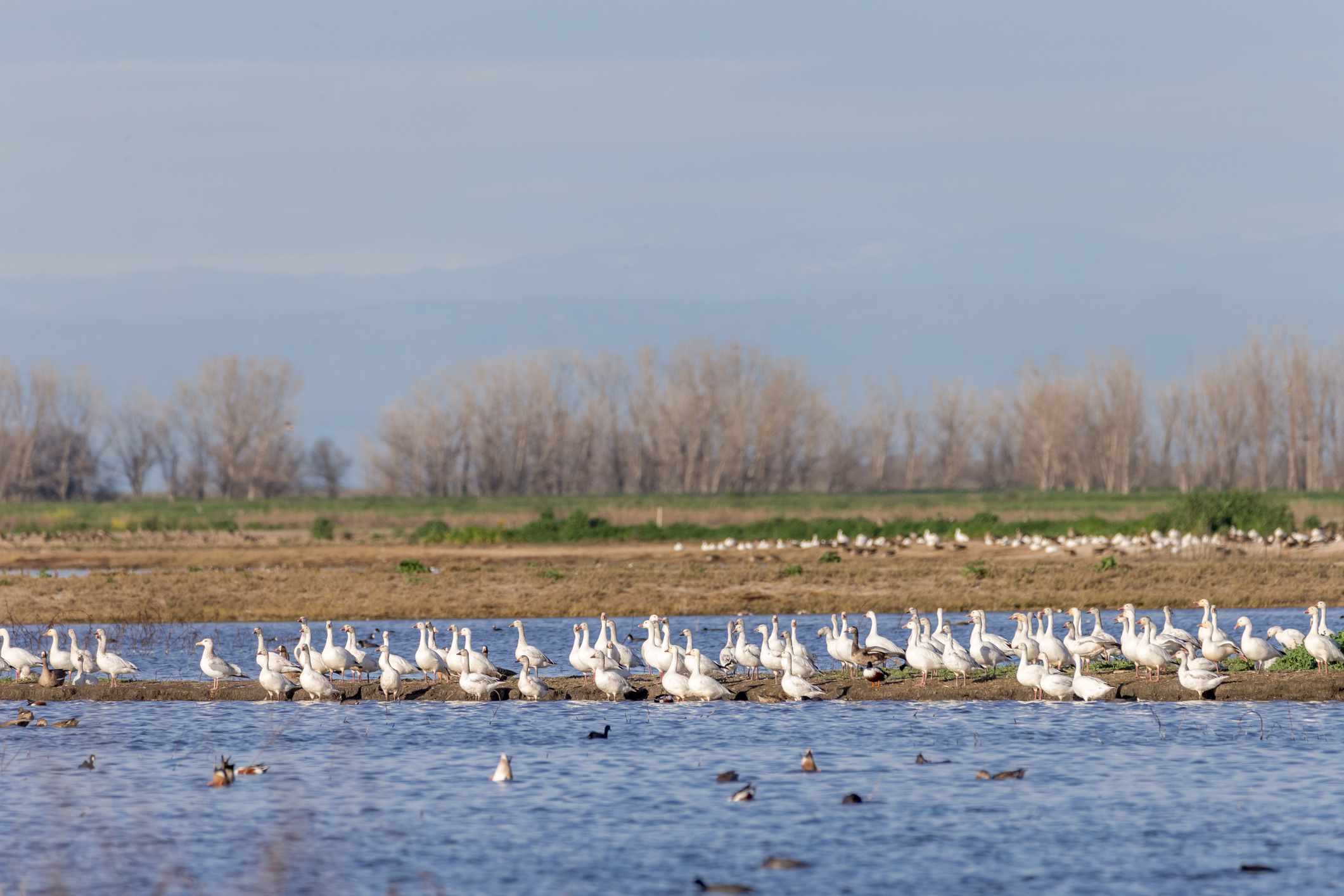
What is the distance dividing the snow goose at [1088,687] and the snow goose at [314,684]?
10.1m

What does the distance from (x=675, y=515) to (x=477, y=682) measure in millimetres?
60739

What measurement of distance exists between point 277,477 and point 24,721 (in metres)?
120

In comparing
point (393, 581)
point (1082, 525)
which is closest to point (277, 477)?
point (1082, 525)

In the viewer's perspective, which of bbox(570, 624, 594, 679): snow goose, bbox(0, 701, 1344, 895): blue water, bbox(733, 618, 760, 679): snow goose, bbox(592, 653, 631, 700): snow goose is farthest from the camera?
bbox(733, 618, 760, 679): snow goose

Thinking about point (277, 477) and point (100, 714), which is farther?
point (277, 477)

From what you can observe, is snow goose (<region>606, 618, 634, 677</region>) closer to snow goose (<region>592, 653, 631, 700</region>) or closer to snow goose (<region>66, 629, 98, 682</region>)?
snow goose (<region>592, 653, 631, 700</region>)

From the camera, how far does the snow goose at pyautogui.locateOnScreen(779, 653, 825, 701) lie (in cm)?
2327

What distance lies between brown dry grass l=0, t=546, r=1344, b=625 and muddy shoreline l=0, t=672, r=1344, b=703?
13720 millimetres

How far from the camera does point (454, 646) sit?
2605 cm

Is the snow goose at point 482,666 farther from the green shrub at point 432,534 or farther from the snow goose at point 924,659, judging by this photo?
the green shrub at point 432,534

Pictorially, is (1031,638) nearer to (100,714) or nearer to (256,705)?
(256,705)

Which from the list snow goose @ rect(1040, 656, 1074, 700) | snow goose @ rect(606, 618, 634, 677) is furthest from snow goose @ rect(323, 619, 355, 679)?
snow goose @ rect(1040, 656, 1074, 700)

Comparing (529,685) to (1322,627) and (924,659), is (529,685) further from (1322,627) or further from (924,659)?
(1322,627)

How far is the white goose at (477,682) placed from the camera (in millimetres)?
24094
